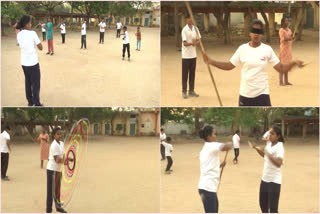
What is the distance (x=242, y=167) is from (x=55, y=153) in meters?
6.90

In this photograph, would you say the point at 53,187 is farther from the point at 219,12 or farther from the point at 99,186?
the point at 219,12

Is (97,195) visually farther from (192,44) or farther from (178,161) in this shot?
(178,161)

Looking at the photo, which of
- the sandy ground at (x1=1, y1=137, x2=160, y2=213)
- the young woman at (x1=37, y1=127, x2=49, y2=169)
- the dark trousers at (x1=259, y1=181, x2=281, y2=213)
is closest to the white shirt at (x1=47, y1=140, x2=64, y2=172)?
the sandy ground at (x1=1, y1=137, x2=160, y2=213)

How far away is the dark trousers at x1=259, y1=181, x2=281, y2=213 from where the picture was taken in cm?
477

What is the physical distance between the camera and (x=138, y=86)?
31.1 ft

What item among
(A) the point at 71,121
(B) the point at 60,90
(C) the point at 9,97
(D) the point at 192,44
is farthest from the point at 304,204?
(A) the point at 71,121

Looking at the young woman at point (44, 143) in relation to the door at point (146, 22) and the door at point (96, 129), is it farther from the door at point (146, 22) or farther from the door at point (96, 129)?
the door at point (146, 22)

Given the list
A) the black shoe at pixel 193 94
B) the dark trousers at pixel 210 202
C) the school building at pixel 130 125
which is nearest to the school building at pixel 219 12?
the school building at pixel 130 125

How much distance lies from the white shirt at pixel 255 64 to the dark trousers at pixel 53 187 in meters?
2.98

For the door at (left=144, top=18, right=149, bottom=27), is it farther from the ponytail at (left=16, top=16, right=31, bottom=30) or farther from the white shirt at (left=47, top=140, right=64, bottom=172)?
the white shirt at (left=47, top=140, right=64, bottom=172)

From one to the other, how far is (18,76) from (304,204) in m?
6.88

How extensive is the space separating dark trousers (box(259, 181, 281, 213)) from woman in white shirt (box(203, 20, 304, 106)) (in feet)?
3.20

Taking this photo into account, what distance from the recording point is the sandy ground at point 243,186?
6742 millimetres

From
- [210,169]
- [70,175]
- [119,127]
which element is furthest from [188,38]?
[119,127]
